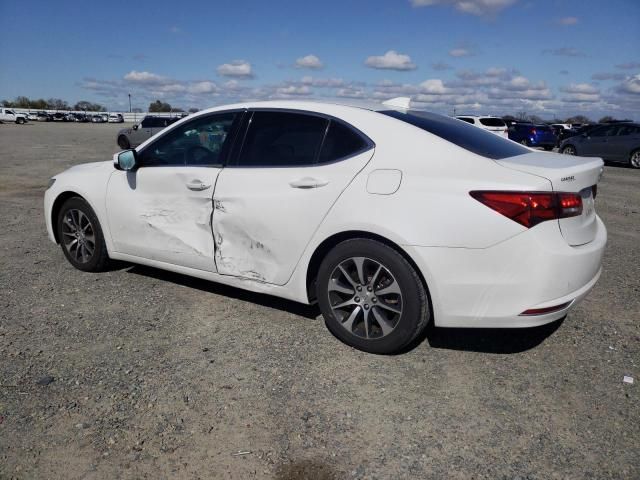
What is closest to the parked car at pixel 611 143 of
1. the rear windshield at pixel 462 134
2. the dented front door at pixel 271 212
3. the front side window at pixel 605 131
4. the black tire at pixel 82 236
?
the front side window at pixel 605 131

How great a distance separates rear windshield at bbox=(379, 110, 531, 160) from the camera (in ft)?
11.1

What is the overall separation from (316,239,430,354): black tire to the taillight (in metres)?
0.62

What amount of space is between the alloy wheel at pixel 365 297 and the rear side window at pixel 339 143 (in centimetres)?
72

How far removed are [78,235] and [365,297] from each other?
3.10 metres

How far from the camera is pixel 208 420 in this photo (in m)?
2.75

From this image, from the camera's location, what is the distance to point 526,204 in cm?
290

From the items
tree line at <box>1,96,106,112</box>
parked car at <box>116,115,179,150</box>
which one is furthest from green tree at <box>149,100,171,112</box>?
parked car at <box>116,115,179,150</box>

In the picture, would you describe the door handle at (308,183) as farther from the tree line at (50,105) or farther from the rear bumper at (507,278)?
the tree line at (50,105)

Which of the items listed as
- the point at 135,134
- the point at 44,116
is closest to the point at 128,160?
the point at 135,134

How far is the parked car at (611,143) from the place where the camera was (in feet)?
59.4

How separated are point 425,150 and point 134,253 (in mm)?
2766

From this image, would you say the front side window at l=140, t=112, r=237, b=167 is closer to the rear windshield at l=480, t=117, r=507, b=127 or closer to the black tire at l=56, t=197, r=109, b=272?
the black tire at l=56, t=197, r=109, b=272

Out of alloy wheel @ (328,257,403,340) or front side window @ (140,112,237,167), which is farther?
front side window @ (140,112,237,167)

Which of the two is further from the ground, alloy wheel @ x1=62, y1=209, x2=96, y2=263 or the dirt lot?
alloy wheel @ x1=62, y1=209, x2=96, y2=263
